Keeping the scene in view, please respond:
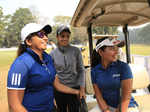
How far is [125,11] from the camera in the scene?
2541 mm

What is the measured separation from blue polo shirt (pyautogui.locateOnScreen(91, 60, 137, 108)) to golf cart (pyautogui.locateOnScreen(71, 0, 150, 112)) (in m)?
0.60

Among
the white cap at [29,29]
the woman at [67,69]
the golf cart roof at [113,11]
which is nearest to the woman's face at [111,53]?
the golf cart roof at [113,11]

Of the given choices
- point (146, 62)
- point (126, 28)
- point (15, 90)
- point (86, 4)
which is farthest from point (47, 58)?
point (146, 62)

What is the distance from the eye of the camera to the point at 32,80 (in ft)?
4.30

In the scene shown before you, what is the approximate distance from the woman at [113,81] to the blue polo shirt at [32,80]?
0.76 meters

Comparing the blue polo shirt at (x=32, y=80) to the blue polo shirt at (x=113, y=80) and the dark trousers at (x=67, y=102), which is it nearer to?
the blue polo shirt at (x=113, y=80)

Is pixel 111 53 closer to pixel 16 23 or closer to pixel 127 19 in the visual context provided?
pixel 127 19

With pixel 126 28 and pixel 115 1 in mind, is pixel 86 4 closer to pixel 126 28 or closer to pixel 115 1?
pixel 115 1

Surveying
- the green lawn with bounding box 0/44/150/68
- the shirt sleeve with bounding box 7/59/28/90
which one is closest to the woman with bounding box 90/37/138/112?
the shirt sleeve with bounding box 7/59/28/90

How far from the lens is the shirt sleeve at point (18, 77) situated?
124 cm

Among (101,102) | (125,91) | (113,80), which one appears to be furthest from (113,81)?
(101,102)

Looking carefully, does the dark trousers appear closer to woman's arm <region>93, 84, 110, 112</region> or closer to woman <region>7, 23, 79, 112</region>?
woman's arm <region>93, 84, 110, 112</region>

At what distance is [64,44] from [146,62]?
3454mm

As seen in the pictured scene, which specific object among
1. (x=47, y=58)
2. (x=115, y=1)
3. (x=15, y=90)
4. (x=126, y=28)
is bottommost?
(x=15, y=90)
